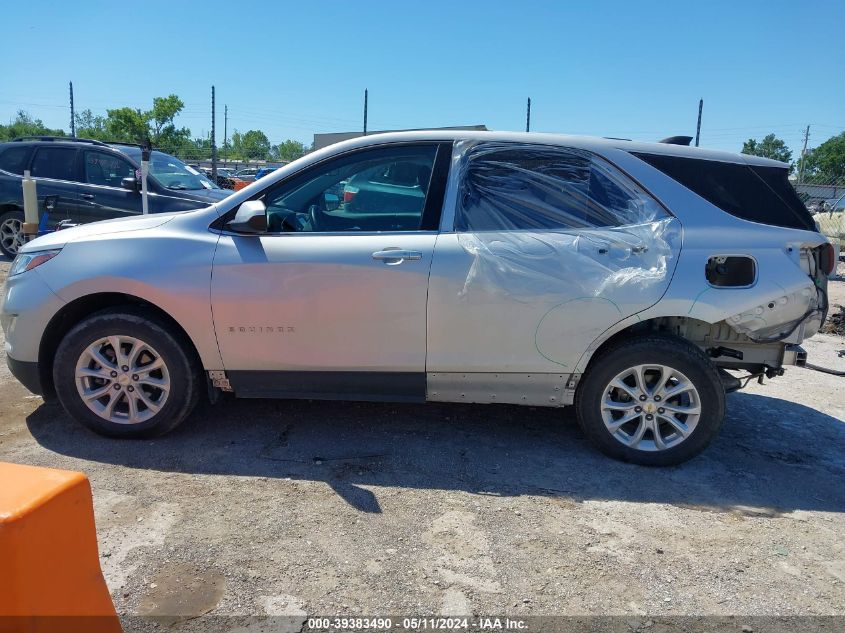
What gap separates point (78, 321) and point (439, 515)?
2.56m

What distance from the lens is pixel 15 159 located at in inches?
400

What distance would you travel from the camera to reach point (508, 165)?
3.91 meters

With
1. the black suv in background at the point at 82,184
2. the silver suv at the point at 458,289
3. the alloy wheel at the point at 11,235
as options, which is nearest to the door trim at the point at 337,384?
the silver suv at the point at 458,289

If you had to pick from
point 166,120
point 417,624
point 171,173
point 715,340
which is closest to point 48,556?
point 417,624

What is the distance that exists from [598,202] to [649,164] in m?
0.38

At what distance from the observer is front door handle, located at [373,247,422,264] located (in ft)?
12.1

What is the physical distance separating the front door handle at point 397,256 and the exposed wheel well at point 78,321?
4.22ft

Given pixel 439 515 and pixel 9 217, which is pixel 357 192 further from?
pixel 9 217

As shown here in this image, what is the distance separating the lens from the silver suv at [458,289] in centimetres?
369

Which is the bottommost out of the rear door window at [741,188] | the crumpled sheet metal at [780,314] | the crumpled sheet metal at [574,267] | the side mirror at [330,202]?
the crumpled sheet metal at [780,314]

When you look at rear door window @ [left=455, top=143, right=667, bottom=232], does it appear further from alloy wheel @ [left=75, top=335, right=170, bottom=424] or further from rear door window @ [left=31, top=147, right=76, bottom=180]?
rear door window @ [left=31, top=147, right=76, bottom=180]

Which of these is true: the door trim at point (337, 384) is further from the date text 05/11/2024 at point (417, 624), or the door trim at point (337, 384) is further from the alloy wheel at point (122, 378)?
the date text 05/11/2024 at point (417, 624)

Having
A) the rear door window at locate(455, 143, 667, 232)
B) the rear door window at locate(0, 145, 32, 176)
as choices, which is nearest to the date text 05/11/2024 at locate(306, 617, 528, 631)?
the rear door window at locate(455, 143, 667, 232)

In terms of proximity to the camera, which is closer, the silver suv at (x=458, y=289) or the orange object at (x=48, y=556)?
the orange object at (x=48, y=556)
